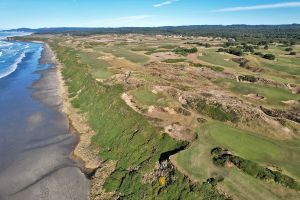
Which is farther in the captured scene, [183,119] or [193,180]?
[183,119]

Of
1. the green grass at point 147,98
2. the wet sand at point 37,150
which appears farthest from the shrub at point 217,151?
the green grass at point 147,98

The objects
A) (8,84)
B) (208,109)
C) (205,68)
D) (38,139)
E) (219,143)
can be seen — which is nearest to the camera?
(219,143)

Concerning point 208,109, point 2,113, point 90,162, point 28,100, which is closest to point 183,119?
point 208,109

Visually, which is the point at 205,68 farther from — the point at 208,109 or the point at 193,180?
the point at 193,180

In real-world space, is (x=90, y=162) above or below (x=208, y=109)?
below

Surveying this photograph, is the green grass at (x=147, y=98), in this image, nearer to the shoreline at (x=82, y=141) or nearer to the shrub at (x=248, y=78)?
the shoreline at (x=82, y=141)

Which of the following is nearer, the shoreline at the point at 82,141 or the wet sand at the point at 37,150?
the wet sand at the point at 37,150

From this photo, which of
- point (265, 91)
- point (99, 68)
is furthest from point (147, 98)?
point (99, 68)
